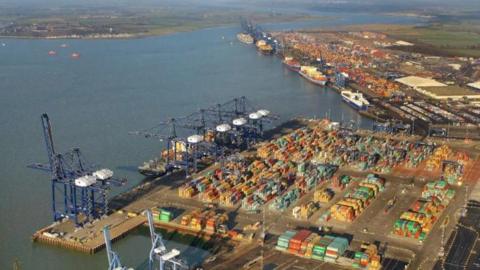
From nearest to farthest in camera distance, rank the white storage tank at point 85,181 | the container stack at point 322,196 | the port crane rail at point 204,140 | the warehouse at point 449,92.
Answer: the white storage tank at point 85,181
the container stack at point 322,196
the port crane rail at point 204,140
the warehouse at point 449,92

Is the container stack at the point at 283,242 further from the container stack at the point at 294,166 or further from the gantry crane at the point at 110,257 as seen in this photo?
the gantry crane at the point at 110,257

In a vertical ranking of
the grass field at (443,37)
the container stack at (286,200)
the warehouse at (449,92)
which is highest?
the grass field at (443,37)

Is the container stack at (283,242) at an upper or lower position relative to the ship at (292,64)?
lower

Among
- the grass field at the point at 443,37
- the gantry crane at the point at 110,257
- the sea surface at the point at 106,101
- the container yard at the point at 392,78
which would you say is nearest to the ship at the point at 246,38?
the container yard at the point at 392,78

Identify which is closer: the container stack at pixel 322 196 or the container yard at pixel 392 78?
the container stack at pixel 322 196

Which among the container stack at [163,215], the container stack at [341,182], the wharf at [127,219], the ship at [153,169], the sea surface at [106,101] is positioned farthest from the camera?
the ship at [153,169]

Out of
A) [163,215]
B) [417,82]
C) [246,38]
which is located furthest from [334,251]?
[246,38]

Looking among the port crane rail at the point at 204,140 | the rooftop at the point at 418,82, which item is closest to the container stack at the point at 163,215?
the port crane rail at the point at 204,140
